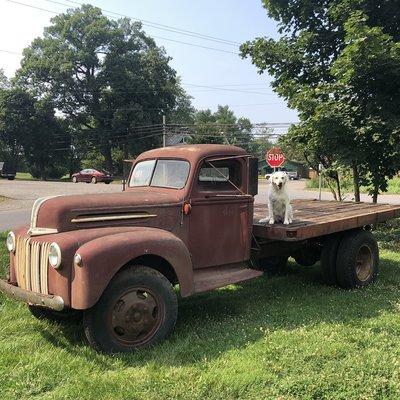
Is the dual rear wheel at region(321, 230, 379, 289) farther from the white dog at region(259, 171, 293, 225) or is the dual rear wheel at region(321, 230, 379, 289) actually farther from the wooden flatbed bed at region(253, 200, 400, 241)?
the white dog at region(259, 171, 293, 225)

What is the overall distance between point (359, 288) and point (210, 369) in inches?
131

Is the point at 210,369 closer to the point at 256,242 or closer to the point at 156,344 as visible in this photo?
the point at 156,344

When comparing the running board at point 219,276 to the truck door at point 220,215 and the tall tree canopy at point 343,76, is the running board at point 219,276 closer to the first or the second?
the truck door at point 220,215

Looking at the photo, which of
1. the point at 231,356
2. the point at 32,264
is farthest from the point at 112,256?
the point at 231,356

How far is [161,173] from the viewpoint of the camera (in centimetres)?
580

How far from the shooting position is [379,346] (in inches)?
180

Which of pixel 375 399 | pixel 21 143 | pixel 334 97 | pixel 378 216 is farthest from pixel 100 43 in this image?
pixel 375 399

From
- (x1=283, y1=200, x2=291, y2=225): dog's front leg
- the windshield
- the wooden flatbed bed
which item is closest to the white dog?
(x1=283, y1=200, x2=291, y2=225): dog's front leg

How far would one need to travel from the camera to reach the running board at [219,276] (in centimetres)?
517

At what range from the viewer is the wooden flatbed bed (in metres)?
5.88

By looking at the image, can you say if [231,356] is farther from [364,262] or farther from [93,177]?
[93,177]

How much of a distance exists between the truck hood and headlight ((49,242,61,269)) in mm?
344

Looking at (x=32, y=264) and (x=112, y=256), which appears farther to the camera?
(x=32, y=264)

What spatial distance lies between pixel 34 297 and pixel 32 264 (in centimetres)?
38
